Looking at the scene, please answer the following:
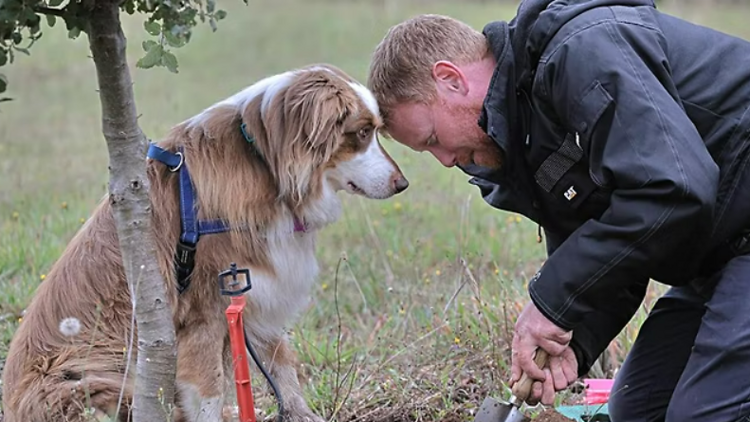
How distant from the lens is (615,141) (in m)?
2.68

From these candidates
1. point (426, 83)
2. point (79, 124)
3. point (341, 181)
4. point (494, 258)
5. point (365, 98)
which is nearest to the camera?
point (426, 83)

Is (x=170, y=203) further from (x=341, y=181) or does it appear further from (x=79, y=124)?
(x=79, y=124)

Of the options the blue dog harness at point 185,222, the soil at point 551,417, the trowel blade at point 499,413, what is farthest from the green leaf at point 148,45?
the soil at point 551,417

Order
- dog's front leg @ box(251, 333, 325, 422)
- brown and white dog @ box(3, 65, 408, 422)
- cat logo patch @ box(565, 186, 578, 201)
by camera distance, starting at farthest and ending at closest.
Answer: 1. dog's front leg @ box(251, 333, 325, 422)
2. brown and white dog @ box(3, 65, 408, 422)
3. cat logo patch @ box(565, 186, 578, 201)

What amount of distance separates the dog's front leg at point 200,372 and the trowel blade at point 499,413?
3.72 feet

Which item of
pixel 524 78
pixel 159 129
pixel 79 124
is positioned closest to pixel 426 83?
pixel 524 78

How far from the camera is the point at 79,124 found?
37.1ft

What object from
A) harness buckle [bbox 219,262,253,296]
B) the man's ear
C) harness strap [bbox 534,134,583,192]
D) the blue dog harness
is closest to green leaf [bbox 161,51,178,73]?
harness buckle [bbox 219,262,253,296]

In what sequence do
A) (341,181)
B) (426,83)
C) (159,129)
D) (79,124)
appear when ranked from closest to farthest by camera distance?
(426,83) → (341,181) → (159,129) → (79,124)

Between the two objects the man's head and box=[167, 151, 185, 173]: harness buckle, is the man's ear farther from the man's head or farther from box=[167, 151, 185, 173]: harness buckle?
box=[167, 151, 185, 173]: harness buckle

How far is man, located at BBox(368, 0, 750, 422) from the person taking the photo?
268cm

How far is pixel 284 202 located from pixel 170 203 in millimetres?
489

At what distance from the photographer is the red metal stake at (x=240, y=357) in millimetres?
3154

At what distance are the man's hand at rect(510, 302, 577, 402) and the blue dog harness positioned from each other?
138 cm
